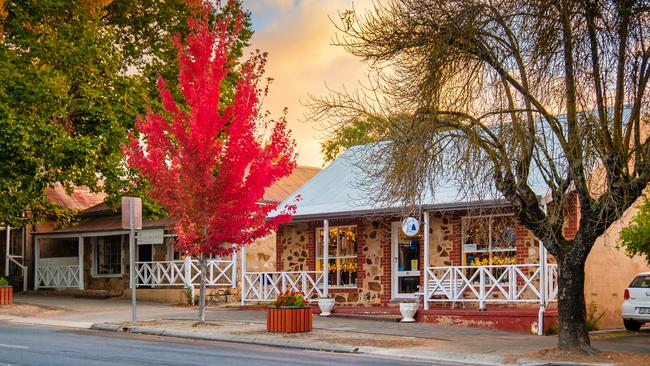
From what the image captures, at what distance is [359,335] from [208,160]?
17.0 feet

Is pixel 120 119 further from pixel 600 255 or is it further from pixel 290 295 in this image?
pixel 600 255

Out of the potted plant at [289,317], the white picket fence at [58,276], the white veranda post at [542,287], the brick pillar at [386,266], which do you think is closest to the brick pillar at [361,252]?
the brick pillar at [386,266]

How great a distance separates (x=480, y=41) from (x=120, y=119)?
55.4ft

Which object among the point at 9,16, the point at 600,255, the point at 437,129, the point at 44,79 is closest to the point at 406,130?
the point at 437,129

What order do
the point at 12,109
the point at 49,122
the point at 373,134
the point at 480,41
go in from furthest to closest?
the point at 49,122, the point at 12,109, the point at 373,134, the point at 480,41

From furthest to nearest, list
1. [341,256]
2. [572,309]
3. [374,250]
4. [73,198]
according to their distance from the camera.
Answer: [73,198]
[341,256]
[374,250]
[572,309]

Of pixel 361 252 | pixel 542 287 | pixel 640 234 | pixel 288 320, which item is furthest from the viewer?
pixel 361 252

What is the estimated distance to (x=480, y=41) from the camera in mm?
14742

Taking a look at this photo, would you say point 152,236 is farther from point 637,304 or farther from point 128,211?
point 637,304

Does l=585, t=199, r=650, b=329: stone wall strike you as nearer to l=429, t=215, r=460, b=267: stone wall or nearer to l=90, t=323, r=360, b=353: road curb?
l=429, t=215, r=460, b=267: stone wall

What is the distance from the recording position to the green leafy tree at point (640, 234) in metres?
19.0

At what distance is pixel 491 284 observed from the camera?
2120 centimetres

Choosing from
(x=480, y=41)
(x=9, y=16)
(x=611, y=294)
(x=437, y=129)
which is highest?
A: (x=9, y=16)

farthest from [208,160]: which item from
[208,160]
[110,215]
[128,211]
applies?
[110,215]
